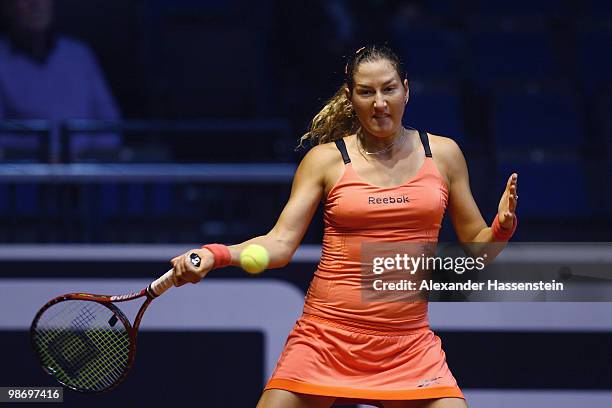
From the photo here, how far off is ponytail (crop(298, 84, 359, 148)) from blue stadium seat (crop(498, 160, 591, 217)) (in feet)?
7.46

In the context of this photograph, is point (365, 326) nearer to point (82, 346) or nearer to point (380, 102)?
point (380, 102)

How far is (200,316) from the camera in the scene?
13.2 ft

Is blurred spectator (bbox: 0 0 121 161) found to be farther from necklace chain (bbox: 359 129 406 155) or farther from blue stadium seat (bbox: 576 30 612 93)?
blue stadium seat (bbox: 576 30 612 93)

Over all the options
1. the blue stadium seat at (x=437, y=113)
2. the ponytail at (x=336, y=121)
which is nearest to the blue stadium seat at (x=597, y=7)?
the blue stadium seat at (x=437, y=113)

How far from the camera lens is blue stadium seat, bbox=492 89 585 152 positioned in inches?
225

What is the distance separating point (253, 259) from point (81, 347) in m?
0.67

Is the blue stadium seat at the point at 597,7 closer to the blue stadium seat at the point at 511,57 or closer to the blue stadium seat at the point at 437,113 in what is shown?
the blue stadium seat at the point at 511,57

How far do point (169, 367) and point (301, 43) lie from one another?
7.26 feet

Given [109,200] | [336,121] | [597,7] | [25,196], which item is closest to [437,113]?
[597,7]

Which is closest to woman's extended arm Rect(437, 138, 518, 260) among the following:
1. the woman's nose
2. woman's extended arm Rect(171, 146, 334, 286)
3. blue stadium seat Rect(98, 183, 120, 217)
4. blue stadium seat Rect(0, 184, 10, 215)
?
the woman's nose

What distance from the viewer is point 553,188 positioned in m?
5.34

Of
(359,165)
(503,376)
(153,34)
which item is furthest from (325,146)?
(153,34)

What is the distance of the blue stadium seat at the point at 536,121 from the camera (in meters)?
5.71

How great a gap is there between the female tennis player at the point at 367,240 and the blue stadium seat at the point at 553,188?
2386 millimetres
